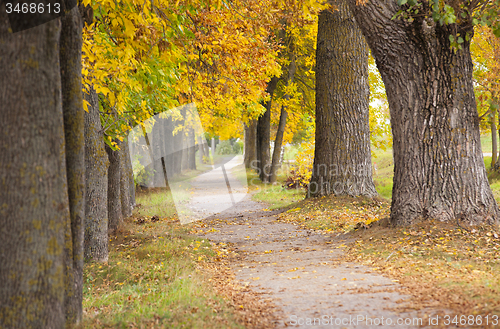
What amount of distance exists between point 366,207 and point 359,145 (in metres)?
1.76

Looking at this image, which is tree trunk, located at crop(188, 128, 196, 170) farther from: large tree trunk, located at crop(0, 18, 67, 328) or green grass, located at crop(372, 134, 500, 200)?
large tree trunk, located at crop(0, 18, 67, 328)

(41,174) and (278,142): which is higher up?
(278,142)

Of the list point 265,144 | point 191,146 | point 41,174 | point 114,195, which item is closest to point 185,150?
point 191,146

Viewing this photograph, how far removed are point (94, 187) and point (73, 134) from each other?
11.6 feet

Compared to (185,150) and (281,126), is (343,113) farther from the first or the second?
(185,150)

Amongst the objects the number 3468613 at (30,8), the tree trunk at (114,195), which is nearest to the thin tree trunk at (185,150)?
the tree trunk at (114,195)

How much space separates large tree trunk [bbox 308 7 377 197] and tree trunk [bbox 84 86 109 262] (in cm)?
641

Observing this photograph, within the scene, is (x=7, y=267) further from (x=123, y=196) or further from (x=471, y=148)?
(x=123, y=196)

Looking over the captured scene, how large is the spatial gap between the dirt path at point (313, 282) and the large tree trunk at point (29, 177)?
6.60 ft

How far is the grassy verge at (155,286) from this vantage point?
387 cm

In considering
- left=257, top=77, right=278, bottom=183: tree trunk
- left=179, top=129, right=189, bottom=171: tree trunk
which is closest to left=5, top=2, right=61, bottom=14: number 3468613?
left=257, top=77, right=278, bottom=183: tree trunk

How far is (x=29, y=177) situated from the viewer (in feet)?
9.84

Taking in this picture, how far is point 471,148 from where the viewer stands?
21.1ft

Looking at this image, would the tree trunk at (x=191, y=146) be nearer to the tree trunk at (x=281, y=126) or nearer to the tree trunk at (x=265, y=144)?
the tree trunk at (x=265, y=144)
